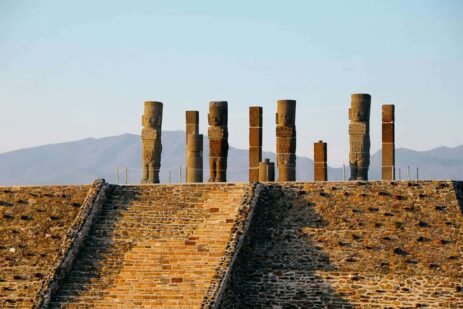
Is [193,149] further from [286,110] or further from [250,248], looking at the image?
[250,248]

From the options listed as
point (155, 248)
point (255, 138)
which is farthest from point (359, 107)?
point (155, 248)

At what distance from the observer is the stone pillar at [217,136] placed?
43.5 m

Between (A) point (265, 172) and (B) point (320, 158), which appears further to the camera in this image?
(A) point (265, 172)

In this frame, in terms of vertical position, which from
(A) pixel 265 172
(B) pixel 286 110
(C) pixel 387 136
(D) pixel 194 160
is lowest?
(A) pixel 265 172

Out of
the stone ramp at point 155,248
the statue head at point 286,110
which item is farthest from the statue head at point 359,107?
the stone ramp at point 155,248

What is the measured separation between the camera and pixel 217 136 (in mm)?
43562

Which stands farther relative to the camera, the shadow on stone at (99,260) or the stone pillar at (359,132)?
the stone pillar at (359,132)

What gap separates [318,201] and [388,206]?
236 centimetres

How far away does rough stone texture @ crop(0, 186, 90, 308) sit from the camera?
35.4 m

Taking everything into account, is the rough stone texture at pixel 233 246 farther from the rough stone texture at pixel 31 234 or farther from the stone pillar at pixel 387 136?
the stone pillar at pixel 387 136

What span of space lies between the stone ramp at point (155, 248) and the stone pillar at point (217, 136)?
5.71 metres

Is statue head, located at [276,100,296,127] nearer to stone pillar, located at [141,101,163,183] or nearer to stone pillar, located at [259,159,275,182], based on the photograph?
stone pillar, located at [259,159,275,182]

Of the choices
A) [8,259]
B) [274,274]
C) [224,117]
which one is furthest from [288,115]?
[8,259]

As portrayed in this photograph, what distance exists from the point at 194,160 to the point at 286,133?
4.74m
